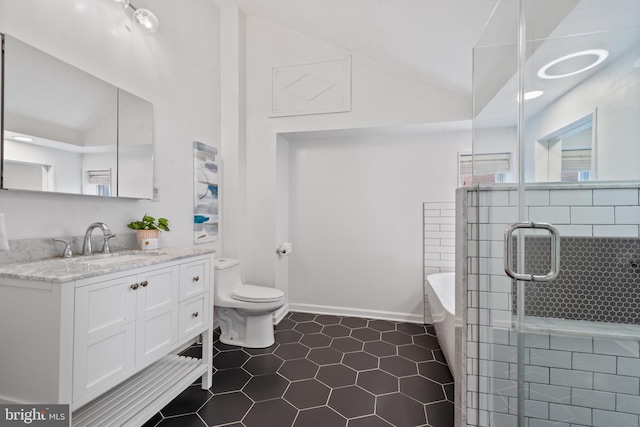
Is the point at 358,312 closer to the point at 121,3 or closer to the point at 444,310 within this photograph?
the point at 444,310

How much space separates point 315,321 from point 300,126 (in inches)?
79.7

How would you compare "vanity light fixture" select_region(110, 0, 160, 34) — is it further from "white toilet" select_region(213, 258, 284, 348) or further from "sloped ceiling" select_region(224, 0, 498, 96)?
"white toilet" select_region(213, 258, 284, 348)

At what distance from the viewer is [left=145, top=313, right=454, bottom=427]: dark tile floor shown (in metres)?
1.62

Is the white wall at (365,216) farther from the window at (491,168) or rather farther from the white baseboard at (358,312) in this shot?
the window at (491,168)

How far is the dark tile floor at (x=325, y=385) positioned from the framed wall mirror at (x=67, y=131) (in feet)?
4.50

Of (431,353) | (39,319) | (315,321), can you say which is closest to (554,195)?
(431,353)

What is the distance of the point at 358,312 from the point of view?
10.4 ft

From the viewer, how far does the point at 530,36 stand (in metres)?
1.12

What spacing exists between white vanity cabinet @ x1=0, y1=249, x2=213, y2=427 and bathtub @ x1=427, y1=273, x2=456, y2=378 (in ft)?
5.10

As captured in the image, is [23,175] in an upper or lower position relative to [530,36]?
lower

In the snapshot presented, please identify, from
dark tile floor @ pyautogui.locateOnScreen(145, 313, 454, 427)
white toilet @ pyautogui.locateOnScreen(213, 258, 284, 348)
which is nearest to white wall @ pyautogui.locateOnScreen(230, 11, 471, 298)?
white toilet @ pyautogui.locateOnScreen(213, 258, 284, 348)

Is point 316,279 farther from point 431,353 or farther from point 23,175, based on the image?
point 23,175

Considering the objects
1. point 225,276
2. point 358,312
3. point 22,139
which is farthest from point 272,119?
point 358,312

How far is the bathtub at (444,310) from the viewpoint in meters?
1.94
